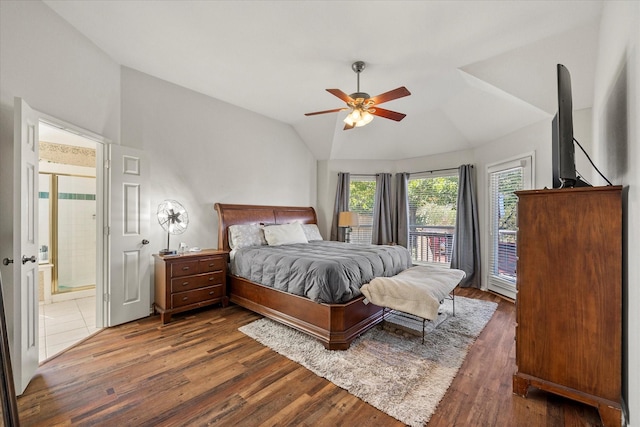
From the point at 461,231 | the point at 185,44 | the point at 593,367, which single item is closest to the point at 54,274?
the point at 185,44

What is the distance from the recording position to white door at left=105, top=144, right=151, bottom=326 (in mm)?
Answer: 3117

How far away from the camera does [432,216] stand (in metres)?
5.63

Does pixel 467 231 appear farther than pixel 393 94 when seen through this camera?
Yes

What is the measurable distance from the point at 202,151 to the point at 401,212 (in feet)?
12.9

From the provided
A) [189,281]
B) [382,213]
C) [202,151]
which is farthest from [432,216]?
[189,281]

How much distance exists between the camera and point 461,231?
16.3 ft

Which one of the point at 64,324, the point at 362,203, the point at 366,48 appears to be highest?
the point at 366,48

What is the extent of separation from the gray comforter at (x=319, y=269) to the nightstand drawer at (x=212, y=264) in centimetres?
15

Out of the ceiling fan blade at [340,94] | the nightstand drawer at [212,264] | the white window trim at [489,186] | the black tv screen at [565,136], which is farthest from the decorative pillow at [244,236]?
the white window trim at [489,186]

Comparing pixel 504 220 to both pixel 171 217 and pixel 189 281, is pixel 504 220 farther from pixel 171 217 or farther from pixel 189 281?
pixel 171 217

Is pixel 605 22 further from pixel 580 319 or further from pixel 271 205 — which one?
pixel 271 205

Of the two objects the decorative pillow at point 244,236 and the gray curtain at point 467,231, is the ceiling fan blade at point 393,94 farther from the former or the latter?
the gray curtain at point 467,231

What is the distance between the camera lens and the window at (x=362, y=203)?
6.09 meters

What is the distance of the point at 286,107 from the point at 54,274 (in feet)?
14.1
